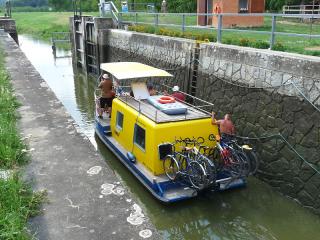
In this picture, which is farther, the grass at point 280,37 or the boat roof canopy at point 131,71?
the grass at point 280,37

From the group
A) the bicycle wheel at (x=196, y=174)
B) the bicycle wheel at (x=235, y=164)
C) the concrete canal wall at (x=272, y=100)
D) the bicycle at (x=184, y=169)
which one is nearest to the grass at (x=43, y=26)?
the concrete canal wall at (x=272, y=100)

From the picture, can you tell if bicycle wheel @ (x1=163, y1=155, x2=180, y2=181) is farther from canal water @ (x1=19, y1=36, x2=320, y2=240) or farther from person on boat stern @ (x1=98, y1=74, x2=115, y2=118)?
person on boat stern @ (x1=98, y1=74, x2=115, y2=118)

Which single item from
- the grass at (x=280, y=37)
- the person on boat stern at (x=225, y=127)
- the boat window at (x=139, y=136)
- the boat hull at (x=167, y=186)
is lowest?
the boat hull at (x=167, y=186)

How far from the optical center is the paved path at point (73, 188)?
3824 millimetres

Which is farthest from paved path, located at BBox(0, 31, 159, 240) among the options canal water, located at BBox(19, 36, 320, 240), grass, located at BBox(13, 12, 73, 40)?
grass, located at BBox(13, 12, 73, 40)

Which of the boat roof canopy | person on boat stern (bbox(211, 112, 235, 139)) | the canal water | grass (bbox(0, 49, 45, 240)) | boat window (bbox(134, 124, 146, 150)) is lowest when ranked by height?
the canal water

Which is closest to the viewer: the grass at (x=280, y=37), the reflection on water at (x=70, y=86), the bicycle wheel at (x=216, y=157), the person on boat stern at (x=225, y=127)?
the bicycle wheel at (x=216, y=157)

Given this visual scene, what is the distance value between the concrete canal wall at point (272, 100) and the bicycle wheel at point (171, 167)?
2335 mm

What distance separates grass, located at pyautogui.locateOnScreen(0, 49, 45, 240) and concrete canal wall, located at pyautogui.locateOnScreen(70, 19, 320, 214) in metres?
5.25

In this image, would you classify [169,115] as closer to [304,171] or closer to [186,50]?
[304,171]

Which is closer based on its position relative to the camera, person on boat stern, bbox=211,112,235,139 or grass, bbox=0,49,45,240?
grass, bbox=0,49,45,240

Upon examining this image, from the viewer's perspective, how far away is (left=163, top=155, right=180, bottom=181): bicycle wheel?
7.48m

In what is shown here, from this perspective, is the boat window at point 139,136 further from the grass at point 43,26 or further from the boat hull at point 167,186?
the grass at point 43,26

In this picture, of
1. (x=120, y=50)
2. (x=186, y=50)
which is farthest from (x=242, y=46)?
(x=120, y=50)
